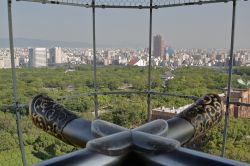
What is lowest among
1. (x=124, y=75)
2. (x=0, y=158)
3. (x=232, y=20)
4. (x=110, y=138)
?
(x=0, y=158)

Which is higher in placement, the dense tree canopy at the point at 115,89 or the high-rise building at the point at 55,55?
the high-rise building at the point at 55,55

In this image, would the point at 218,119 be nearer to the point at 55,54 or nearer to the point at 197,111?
the point at 197,111

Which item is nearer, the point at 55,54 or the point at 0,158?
the point at 0,158

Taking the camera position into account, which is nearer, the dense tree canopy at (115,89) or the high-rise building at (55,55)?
the dense tree canopy at (115,89)

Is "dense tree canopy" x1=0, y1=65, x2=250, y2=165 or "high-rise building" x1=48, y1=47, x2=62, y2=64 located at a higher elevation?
"high-rise building" x1=48, y1=47, x2=62, y2=64

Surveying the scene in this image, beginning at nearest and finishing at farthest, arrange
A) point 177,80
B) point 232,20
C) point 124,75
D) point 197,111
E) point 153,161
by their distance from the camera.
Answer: point 153,161 → point 197,111 → point 232,20 → point 177,80 → point 124,75

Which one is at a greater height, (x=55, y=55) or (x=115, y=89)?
(x=55, y=55)

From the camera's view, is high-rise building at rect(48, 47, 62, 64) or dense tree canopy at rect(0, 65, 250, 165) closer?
dense tree canopy at rect(0, 65, 250, 165)

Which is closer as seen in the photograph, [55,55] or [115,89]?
[115,89]

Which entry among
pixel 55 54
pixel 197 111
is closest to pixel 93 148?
pixel 197 111

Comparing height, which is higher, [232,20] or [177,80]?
[232,20]

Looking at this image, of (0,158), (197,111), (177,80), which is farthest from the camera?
(0,158)
